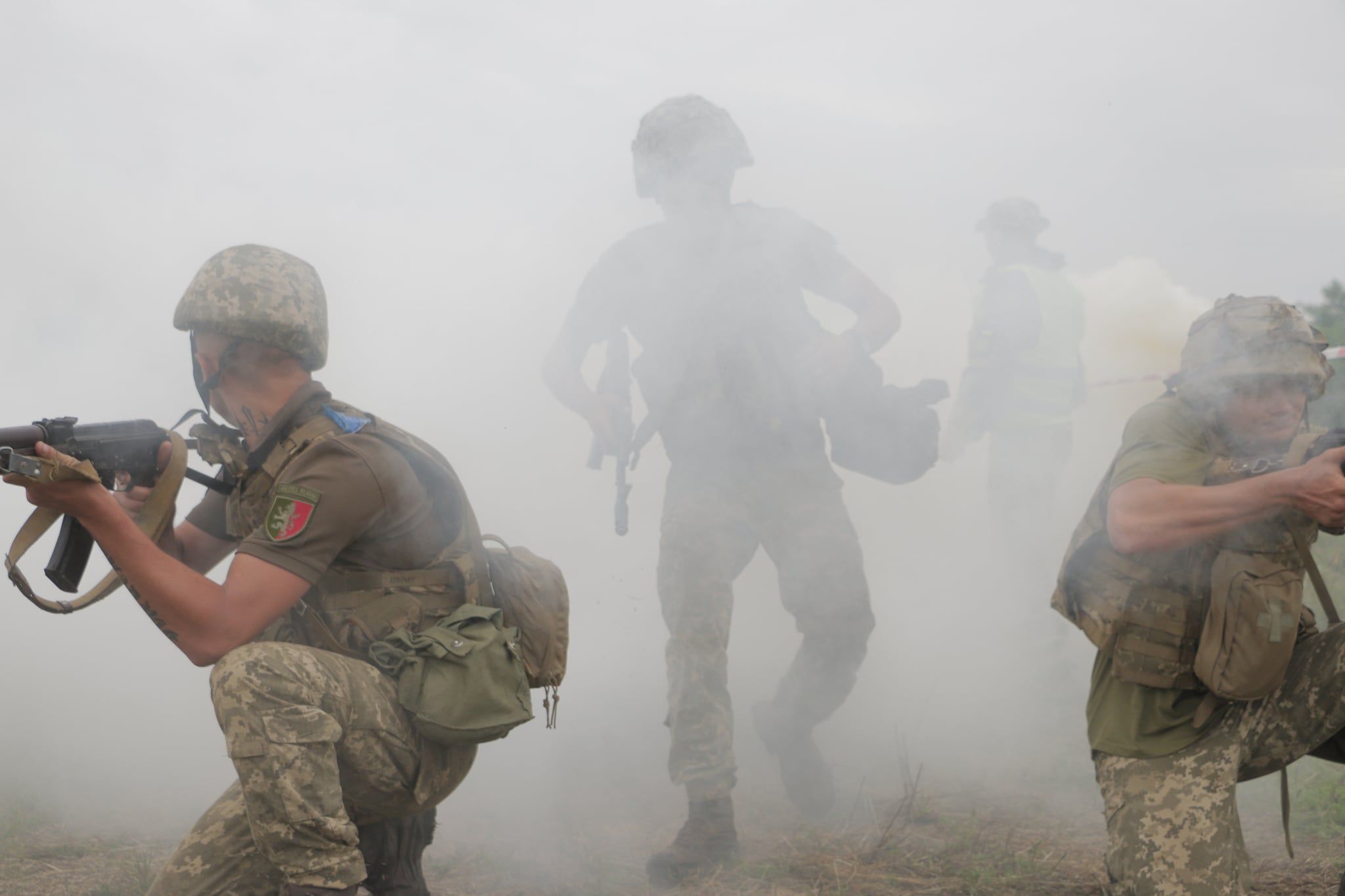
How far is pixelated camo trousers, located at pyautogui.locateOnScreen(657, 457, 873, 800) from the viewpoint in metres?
4.15

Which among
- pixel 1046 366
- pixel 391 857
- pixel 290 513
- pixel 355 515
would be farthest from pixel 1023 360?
pixel 290 513

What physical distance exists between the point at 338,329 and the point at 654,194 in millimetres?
3452

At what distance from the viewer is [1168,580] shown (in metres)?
2.76

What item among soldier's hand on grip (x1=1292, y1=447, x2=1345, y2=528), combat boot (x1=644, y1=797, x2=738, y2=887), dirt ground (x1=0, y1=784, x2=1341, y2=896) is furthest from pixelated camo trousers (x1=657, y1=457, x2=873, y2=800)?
soldier's hand on grip (x1=1292, y1=447, x2=1345, y2=528)

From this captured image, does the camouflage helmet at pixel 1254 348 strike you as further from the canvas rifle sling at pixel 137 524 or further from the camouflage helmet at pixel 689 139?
the canvas rifle sling at pixel 137 524

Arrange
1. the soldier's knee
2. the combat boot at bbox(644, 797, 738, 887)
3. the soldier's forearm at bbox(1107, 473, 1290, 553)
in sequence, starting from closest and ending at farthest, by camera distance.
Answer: the soldier's knee < the soldier's forearm at bbox(1107, 473, 1290, 553) < the combat boot at bbox(644, 797, 738, 887)

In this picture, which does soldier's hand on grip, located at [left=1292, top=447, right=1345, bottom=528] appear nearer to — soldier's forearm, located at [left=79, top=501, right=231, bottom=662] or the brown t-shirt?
the brown t-shirt

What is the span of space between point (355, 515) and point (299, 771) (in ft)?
1.78

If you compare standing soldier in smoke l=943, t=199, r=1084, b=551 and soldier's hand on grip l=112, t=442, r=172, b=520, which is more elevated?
standing soldier in smoke l=943, t=199, r=1084, b=551

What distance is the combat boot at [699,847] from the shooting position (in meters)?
3.69

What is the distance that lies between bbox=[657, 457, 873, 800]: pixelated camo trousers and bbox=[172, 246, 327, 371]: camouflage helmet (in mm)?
1818

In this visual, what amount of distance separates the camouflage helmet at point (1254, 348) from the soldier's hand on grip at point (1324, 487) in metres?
0.31

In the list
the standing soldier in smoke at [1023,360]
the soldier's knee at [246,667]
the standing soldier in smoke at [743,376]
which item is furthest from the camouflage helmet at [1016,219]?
the soldier's knee at [246,667]

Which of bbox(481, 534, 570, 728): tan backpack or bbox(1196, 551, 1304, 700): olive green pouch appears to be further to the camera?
bbox(481, 534, 570, 728): tan backpack
